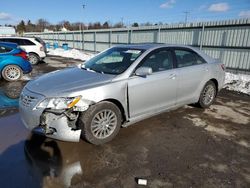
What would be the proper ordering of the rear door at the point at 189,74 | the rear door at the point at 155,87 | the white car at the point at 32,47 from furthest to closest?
the white car at the point at 32,47 → the rear door at the point at 189,74 → the rear door at the point at 155,87

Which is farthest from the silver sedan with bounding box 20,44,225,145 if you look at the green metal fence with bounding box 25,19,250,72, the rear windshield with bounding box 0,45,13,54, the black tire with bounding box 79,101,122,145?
the green metal fence with bounding box 25,19,250,72

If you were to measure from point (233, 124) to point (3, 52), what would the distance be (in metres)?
8.57

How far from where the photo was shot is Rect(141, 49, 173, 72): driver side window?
4.07m

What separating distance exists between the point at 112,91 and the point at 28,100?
136 cm

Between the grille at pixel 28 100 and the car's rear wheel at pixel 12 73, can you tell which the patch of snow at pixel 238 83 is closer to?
the grille at pixel 28 100

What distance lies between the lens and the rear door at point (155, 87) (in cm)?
379

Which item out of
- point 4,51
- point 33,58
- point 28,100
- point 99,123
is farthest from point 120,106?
point 33,58

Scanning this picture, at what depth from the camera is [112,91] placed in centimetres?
347

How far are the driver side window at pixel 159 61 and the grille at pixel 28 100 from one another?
2.01 metres

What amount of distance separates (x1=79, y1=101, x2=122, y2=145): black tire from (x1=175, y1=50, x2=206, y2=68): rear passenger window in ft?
6.17

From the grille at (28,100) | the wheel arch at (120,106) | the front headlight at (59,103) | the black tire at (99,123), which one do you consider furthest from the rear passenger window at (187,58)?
the grille at (28,100)

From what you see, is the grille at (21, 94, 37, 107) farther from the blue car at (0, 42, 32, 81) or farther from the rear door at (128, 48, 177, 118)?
the blue car at (0, 42, 32, 81)

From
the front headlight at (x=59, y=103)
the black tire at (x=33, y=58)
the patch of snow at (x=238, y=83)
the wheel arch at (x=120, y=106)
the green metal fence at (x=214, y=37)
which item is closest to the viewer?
the front headlight at (x=59, y=103)

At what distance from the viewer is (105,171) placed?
2.95 meters
